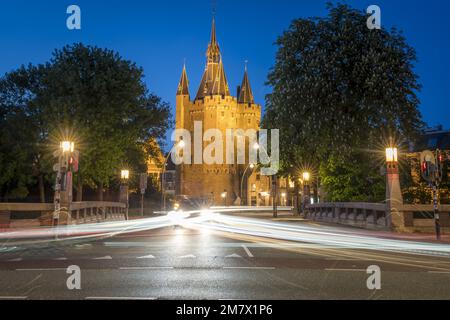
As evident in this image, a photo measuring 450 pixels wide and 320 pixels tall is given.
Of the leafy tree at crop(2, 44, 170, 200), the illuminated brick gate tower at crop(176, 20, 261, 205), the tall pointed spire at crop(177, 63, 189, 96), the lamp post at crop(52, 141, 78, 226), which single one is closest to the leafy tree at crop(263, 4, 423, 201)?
the lamp post at crop(52, 141, 78, 226)

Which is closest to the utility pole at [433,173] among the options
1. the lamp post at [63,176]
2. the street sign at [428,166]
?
the street sign at [428,166]

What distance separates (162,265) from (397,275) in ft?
15.5

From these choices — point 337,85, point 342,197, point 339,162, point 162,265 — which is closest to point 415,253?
point 162,265

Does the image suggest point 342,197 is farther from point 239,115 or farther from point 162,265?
point 239,115

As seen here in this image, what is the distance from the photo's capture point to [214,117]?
399ft

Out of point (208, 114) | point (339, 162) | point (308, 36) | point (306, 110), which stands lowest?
point (339, 162)

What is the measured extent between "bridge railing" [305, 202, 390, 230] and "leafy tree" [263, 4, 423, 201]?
3.28 m

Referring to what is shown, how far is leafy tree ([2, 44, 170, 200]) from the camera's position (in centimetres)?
3953

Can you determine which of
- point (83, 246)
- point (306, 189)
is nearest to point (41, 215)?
point (83, 246)

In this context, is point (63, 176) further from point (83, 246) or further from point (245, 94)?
point (245, 94)

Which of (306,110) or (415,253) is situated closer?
(415,253)

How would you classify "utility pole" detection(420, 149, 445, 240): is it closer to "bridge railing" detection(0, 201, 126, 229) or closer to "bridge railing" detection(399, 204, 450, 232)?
"bridge railing" detection(399, 204, 450, 232)

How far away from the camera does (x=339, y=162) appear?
30.2 metres
